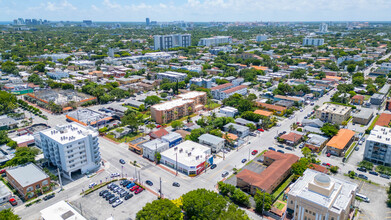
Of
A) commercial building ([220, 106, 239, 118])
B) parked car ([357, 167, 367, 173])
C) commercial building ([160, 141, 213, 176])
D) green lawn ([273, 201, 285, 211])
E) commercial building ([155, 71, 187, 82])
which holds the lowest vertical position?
green lawn ([273, 201, 285, 211])

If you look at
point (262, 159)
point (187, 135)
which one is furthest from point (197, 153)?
point (262, 159)

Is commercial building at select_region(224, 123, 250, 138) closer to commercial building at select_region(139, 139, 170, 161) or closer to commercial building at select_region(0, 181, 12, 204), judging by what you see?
commercial building at select_region(139, 139, 170, 161)

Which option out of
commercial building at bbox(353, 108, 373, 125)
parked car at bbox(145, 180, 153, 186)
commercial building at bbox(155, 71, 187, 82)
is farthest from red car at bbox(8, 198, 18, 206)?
commercial building at bbox(353, 108, 373, 125)

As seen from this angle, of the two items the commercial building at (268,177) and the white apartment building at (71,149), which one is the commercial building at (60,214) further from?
the commercial building at (268,177)

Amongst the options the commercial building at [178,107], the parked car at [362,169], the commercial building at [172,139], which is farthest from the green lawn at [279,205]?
the commercial building at [178,107]

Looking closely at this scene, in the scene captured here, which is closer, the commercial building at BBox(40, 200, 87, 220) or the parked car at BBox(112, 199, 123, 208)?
the commercial building at BBox(40, 200, 87, 220)

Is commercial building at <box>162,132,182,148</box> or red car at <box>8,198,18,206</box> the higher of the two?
commercial building at <box>162,132,182,148</box>

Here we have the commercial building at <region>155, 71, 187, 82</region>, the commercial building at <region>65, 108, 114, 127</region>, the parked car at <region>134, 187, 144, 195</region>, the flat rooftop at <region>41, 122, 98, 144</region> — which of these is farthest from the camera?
the commercial building at <region>155, 71, 187, 82</region>

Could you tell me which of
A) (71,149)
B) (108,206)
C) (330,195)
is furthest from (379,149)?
(71,149)
